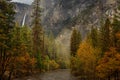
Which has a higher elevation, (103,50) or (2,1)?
(2,1)

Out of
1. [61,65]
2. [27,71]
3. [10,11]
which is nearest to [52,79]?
[27,71]

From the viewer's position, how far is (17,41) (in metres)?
49.8

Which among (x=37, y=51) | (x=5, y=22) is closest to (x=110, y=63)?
(x=5, y=22)

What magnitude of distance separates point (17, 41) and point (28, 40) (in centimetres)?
→ 3637

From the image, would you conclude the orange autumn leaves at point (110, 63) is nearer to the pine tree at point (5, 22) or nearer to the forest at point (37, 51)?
the forest at point (37, 51)

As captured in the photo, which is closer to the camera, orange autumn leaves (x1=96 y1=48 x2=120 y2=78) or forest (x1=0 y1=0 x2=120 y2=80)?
forest (x1=0 y1=0 x2=120 y2=80)

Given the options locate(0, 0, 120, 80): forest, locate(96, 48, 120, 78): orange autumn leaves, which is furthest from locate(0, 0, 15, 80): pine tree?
locate(96, 48, 120, 78): orange autumn leaves

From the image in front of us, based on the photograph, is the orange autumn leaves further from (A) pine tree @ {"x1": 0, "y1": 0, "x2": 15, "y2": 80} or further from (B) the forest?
(A) pine tree @ {"x1": 0, "y1": 0, "x2": 15, "y2": 80}

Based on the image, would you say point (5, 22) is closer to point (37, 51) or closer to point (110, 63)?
point (110, 63)

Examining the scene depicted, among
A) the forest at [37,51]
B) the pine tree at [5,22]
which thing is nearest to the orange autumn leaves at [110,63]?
the forest at [37,51]

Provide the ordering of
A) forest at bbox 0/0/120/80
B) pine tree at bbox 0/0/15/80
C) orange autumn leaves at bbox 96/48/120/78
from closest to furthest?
pine tree at bbox 0/0/15/80
forest at bbox 0/0/120/80
orange autumn leaves at bbox 96/48/120/78

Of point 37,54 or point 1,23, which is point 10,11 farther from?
point 37,54

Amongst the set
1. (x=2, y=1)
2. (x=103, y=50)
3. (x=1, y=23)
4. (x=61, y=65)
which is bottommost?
(x=61, y=65)

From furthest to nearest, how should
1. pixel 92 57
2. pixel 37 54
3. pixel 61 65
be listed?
pixel 61 65
pixel 37 54
pixel 92 57
